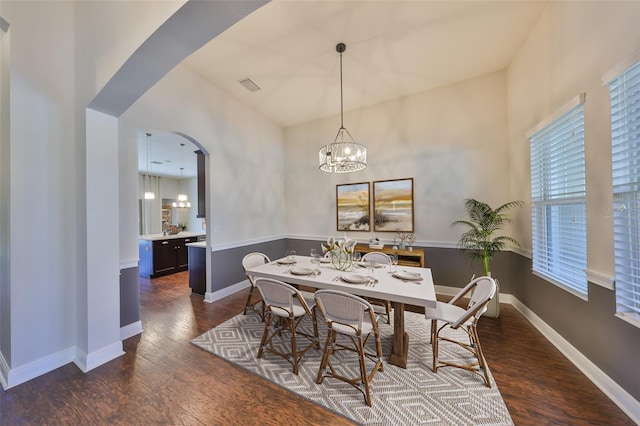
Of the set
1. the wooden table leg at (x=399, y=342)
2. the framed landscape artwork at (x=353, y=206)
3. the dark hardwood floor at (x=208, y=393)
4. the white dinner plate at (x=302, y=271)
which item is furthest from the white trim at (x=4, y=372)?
the framed landscape artwork at (x=353, y=206)

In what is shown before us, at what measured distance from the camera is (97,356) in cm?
215

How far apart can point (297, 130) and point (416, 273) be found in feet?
13.2

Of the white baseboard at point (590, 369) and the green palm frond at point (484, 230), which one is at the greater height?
the green palm frond at point (484, 230)

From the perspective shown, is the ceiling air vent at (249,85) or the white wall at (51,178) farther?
the ceiling air vent at (249,85)

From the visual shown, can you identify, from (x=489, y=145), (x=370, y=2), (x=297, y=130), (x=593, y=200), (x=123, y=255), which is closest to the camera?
(x=593, y=200)

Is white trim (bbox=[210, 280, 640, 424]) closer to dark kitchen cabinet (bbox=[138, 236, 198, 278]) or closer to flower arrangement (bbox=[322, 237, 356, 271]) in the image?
flower arrangement (bbox=[322, 237, 356, 271])

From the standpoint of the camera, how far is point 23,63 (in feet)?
6.38

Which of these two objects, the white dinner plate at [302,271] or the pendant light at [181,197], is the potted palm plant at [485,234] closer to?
the white dinner plate at [302,271]

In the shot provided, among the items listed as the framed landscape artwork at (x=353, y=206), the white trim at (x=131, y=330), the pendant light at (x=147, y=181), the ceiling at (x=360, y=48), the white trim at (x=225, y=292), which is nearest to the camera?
the ceiling at (x=360, y=48)

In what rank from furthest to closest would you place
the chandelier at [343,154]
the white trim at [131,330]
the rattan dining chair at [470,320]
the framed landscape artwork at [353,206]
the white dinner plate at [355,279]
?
the framed landscape artwork at [353,206] < the chandelier at [343,154] < the white trim at [131,330] < the white dinner plate at [355,279] < the rattan dining chair at [470,320]

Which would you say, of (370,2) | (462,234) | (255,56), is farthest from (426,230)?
(255,56)

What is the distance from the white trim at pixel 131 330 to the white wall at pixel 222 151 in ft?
2.63

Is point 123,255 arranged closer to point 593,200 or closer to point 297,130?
point 297,130

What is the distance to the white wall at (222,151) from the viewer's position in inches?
108
